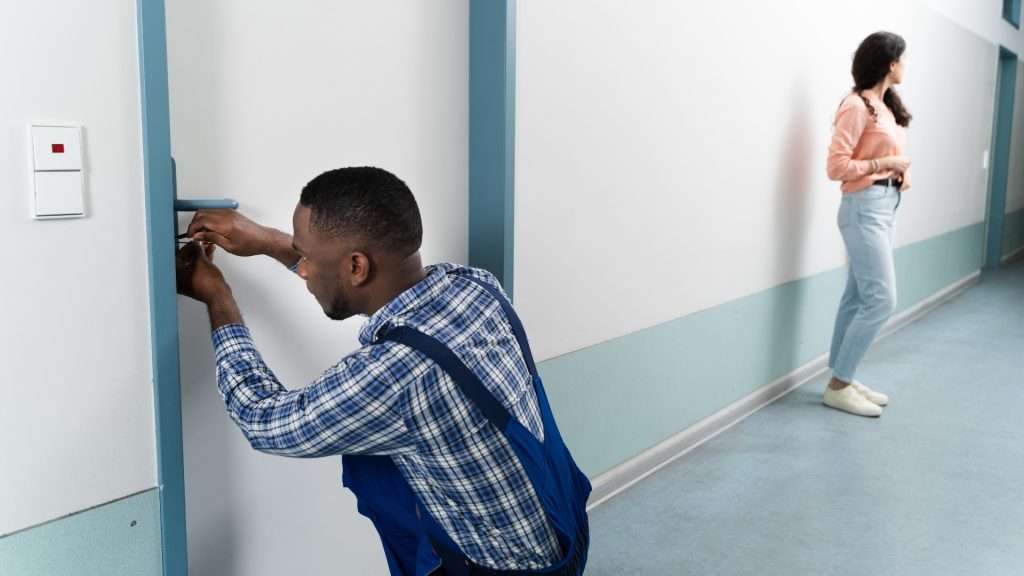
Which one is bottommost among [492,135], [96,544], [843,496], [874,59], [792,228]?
[843,496]

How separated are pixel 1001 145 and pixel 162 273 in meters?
9.21

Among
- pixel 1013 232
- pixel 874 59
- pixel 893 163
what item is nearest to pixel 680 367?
pixel 893 163

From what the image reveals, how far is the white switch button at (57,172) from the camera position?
4.56ft

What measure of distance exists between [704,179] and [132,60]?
8.17 feet

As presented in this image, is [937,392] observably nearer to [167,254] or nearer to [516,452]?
[516,452]

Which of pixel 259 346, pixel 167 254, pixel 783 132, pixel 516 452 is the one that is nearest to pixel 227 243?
pixel 167 254

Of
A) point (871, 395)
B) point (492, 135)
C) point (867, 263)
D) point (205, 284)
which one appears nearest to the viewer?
point (205, 284)

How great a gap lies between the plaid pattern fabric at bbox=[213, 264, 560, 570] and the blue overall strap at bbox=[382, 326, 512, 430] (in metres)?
0.01

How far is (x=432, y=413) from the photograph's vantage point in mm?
1396

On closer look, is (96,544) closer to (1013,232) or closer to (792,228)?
(792,228)

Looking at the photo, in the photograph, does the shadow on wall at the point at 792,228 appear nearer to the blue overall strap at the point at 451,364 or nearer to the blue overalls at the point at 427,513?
the blue overalls at the point at 427,513

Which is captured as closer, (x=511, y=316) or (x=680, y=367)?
(x=511, y=316)

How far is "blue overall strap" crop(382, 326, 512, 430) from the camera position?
139 centimetres

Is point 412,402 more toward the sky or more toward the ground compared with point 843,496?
more toward the sky
